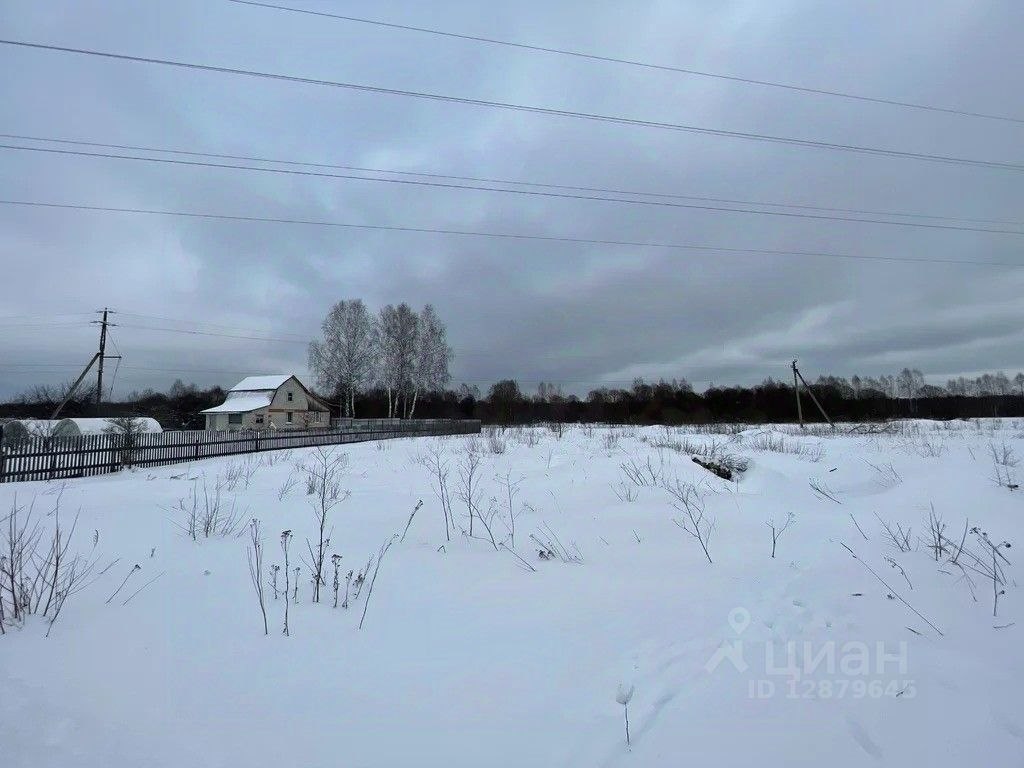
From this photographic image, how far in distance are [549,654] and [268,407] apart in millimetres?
47975

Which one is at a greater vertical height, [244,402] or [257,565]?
[244,402]

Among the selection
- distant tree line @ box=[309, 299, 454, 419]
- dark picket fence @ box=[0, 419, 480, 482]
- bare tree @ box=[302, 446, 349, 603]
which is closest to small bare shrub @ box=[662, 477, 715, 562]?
bare tree @ box=[302, 446, 349, 603]

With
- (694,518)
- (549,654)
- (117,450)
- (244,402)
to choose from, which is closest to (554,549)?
(694,518)

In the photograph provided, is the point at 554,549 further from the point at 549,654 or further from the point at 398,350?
the point at 398,350

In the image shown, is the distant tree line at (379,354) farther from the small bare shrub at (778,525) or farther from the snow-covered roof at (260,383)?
the small bare shrub at (778,525)

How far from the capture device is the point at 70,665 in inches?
90.1

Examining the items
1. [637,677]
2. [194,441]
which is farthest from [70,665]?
[194,441]

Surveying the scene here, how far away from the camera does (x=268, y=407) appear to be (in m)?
44.2

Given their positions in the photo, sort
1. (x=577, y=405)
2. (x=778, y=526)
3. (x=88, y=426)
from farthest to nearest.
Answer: (x=577, y=405) < (x=88, y=426) < (x=778, y=526)

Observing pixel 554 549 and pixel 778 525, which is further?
pixel 778 525

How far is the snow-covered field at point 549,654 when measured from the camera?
5.86ft

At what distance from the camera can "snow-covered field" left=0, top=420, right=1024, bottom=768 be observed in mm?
1785

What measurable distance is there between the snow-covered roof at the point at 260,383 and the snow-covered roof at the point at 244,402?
48cm

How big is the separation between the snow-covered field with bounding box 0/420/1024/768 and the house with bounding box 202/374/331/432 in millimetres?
41768
